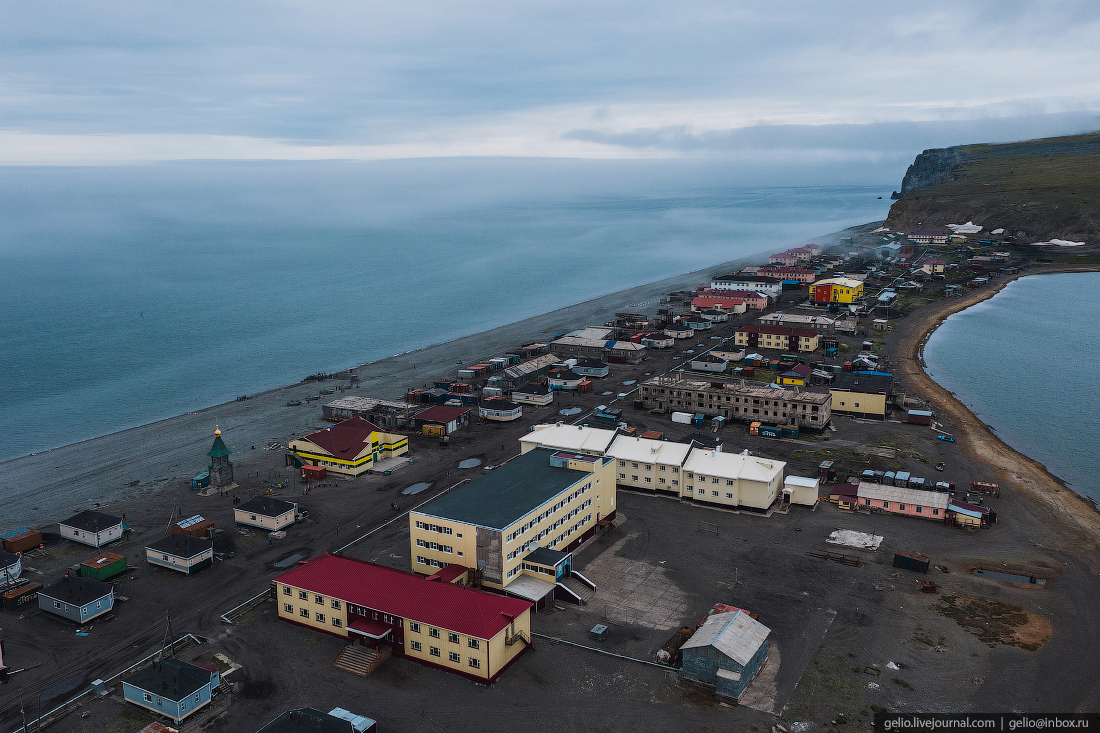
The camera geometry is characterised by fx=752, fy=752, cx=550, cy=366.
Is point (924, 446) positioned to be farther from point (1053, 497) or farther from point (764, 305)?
point (764, 305)

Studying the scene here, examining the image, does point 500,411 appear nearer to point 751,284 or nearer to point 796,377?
point 796,377

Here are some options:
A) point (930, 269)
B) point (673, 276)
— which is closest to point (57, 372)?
point (673, 276)

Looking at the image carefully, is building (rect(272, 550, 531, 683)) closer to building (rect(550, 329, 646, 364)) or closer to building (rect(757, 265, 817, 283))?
building (rect(550, 329, 646, 364))

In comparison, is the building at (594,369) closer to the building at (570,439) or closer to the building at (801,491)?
the building at (570,439)

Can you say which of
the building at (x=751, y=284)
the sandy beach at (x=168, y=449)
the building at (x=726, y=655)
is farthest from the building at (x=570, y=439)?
the building at (x=751, y=284)

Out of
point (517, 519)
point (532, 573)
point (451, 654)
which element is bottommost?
point (532, 573)

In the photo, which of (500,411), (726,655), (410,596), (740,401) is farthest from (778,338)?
(410,596)

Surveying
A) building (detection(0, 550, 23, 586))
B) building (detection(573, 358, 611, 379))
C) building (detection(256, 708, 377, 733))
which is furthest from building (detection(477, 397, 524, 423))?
building (detection(256, 708, 377, 733))

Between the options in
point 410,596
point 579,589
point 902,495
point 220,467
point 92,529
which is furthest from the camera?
point 220,467
